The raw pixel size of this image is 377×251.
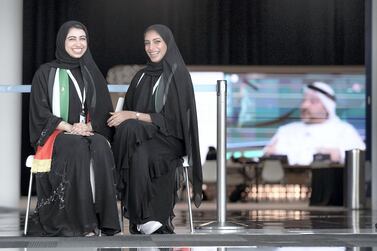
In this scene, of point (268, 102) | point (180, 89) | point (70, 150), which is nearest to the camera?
point (70, 150)

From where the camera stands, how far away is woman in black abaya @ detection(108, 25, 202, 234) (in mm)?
5406

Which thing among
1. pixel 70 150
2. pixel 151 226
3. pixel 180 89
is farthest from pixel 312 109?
pixel 70 150

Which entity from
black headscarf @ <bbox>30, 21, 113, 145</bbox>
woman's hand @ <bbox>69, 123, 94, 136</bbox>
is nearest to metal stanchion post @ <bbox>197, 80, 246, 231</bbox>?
black headscarf @ <bbox>30, 21, 113, 145</bbox>

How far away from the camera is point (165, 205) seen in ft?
18.0

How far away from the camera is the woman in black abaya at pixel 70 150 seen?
5148 millimetres

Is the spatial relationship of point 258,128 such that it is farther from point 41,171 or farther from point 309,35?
point 41,171

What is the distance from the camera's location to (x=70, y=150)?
5156 millimetres

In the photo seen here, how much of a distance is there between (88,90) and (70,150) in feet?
1.31

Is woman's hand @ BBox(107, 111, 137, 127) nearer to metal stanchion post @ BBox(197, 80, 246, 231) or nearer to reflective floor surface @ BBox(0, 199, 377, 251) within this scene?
reflective floor surface @ BBox(0, 199, 377, 251)

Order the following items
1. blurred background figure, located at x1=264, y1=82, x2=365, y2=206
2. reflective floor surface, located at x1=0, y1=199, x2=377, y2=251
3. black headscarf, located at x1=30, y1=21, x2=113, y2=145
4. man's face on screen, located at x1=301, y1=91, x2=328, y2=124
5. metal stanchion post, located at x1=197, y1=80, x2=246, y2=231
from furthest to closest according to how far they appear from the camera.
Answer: man's face on screen, located at x1=301, y1=91, x2=328, y2=124 < blurred background figure, located at x1=264, y1=82, x2=365, y2=206 < metal stanchion post, located at x1=197, y1=80, x2=246, y2=231 < black headscarf, located at x1=30, y1=21, x2=113, y2=145 < reflective floor surface, located at x1=0, y1=199, x2=377, y2=251

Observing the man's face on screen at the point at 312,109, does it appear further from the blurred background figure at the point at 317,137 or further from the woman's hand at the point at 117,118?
the woman's hand at the point at 117,118

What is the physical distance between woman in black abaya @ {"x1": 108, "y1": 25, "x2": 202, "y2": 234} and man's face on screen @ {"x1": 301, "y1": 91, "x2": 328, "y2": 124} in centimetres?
543

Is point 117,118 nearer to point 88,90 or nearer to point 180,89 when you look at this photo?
point 88,90

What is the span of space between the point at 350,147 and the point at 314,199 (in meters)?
0.69
